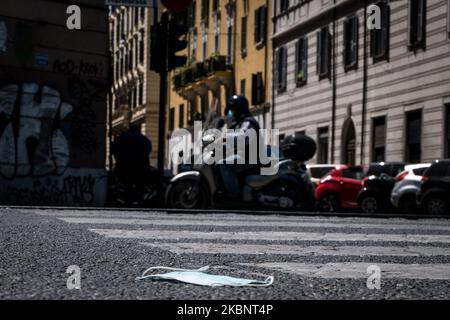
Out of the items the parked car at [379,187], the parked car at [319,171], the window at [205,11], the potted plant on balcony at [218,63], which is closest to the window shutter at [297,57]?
the potted plant on balcony at [218,63]

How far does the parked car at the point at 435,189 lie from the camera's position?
20.1m

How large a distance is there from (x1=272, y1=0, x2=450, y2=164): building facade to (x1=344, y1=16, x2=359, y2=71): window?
0.11 feet

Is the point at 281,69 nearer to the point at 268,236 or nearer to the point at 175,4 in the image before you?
the point at 175,4

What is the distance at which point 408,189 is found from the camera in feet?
72.0

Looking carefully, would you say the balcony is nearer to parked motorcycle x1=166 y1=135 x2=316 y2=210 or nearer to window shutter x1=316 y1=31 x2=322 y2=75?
window shutter x1=316 y1=31 x2=322 y2=75

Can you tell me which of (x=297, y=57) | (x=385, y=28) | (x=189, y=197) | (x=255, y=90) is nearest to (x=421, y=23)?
(x=385, y=28)

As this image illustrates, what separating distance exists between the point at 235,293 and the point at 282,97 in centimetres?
3535

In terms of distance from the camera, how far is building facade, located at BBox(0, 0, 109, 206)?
56.6ft

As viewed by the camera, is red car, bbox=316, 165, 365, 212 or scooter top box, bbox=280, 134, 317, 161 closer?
scooter top box, bbox=280, 134, 317, 161

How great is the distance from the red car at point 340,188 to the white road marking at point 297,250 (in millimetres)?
17393

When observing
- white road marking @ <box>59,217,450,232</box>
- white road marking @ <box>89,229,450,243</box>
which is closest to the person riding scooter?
white road marking @ <box>59,217,450,232</box>

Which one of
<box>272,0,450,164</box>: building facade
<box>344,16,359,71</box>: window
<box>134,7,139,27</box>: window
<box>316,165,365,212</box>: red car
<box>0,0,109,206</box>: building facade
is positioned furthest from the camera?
<box>134,7,139,27</box>: window

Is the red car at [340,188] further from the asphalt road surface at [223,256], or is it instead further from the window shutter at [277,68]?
the window shutter at [277,68]

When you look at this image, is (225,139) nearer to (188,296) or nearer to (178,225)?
(178,225)
